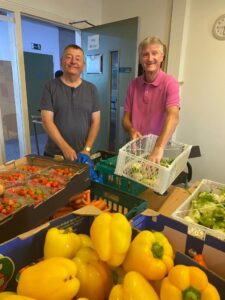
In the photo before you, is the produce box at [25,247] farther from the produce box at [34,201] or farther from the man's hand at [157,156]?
the man's hand at [157,156]

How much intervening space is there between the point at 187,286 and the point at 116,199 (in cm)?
62

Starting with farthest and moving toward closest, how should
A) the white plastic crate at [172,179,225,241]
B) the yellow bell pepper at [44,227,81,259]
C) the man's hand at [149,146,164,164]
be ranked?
the man's hand at [149,146,164,164]
the white plastic crate at [172,179,225,241]
the yellow bell pepper at [44,227,81,259]

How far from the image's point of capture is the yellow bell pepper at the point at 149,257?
517 mm

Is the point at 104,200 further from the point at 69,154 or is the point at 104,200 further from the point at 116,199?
the point at 69,154

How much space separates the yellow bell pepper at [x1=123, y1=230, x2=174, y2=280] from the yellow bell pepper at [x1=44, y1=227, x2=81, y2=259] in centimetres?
14

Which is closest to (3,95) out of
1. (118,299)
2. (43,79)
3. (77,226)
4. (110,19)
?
(110,19)

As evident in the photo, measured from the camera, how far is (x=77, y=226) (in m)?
0.74

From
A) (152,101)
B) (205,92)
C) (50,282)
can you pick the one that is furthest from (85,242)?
(205,92)

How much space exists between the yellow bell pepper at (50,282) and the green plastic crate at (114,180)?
2.40 ft

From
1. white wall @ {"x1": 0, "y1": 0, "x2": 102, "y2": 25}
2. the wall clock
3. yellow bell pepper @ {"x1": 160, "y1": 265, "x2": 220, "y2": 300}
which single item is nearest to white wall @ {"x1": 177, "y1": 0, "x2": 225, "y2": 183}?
the wall clock

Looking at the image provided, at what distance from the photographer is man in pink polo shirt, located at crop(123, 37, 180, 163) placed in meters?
1.49

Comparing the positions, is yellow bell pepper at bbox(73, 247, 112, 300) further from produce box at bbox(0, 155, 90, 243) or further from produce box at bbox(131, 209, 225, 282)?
produce box at bbox(0, 155, 90, 243)

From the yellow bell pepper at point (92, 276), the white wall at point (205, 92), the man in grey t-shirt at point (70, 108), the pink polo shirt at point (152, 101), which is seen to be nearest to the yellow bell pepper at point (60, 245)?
the yellow bell pepper at point (92, 276)

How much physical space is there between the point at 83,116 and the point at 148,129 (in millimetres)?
494
